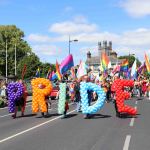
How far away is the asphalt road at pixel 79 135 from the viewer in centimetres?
1167

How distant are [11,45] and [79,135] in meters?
91.1

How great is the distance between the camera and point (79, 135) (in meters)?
13.8

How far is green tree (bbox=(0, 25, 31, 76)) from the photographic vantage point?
4001 inches

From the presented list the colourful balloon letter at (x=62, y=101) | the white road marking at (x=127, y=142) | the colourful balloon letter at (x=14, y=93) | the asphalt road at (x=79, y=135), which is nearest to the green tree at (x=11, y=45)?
the colourful balloon letter at (x=14, y=93)

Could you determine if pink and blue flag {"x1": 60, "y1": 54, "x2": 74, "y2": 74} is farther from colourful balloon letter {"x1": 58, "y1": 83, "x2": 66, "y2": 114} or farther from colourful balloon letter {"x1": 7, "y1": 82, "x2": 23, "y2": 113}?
colourful balloon letter {"x1": 58, "y1": 83, "x2": 66, "y2": 114}

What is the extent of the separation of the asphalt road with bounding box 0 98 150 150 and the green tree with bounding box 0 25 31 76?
276 ft

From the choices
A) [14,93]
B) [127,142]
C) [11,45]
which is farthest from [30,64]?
[127,142]

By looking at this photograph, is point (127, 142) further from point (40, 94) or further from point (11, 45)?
point (11, 45)

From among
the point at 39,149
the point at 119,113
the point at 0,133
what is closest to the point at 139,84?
the point at 119,113

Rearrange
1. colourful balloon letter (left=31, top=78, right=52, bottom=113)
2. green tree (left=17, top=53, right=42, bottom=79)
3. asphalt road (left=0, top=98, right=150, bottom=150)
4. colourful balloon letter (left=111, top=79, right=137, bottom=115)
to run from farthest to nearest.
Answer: green tree (left=17, top=53, right=42, bottom=79) → colourful balloon letter (left=31, top=78, right=52, bottom=113) → colourful balloon letter (left=111, top=79, right=137, bottom=115) → asphalt road (left=0, top=98, right=150, bottom=150)

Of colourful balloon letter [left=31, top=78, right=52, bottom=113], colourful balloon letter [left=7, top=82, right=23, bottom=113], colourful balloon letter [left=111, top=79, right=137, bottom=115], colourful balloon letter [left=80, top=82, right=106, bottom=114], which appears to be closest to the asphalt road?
colourful balloon letter [left=80, top=82, right=106, bottom=114]

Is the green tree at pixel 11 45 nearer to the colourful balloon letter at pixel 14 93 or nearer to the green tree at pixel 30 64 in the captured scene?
the green tree at pixel 30 64

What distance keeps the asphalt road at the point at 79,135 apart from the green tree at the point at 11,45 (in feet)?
276

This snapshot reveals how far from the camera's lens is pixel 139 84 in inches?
1716
